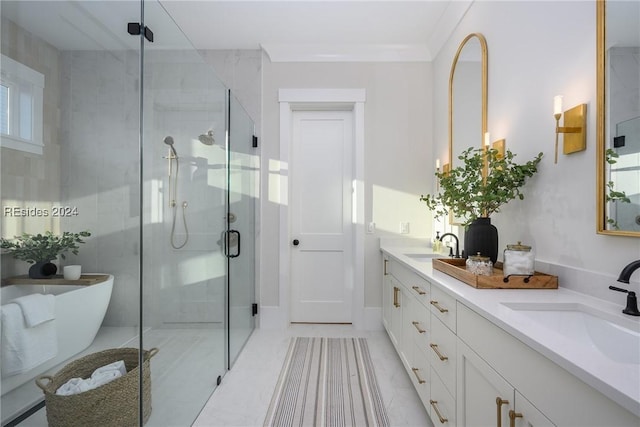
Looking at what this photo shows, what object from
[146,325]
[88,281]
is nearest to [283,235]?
[146,325]

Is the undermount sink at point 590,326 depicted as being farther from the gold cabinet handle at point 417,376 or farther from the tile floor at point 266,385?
the tile floor at point 266,385

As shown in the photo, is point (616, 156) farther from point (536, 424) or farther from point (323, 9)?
point (323, 9)

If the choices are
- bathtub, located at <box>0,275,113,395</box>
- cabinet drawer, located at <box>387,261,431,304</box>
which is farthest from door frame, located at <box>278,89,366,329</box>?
bathtub, located at <box>0,275,113,395</box>

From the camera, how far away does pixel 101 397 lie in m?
1.20

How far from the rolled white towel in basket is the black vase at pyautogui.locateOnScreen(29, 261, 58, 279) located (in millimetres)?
358

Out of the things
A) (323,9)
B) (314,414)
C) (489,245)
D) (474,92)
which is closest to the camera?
(489,245)

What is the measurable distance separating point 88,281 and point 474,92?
2.47 meters

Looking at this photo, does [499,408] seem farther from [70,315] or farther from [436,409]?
[70,315]

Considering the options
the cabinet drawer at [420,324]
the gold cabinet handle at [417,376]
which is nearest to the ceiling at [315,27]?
the cabinet drawer at [420,324]

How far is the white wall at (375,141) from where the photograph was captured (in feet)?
10.8

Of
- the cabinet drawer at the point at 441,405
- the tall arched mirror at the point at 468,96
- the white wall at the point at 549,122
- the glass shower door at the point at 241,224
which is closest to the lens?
the white wall at the point at 549,122

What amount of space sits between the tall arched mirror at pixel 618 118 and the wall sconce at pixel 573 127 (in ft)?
0.28

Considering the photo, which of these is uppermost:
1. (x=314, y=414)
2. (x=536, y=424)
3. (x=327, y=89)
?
(x=327, y=89)

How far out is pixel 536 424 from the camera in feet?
2.82
